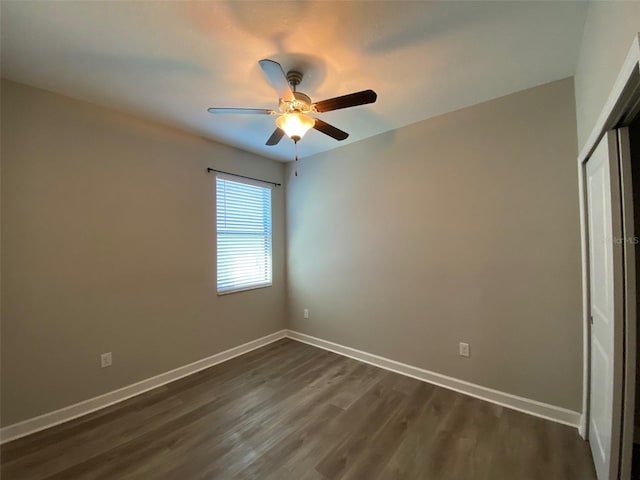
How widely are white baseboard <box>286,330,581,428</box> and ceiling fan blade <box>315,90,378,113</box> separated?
250cm

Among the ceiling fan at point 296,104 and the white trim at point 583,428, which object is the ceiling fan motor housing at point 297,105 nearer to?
the ceiling fan at point 296,104

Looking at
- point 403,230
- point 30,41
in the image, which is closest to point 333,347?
point 403,230

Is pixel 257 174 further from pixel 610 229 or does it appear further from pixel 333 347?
pixel 610 229

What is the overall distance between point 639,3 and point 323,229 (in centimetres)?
289

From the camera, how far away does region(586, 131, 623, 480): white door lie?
1290 millimetres

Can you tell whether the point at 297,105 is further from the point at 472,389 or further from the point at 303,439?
the point at 472,389

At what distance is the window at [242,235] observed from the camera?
10.6ft

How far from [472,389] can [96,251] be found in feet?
11.5

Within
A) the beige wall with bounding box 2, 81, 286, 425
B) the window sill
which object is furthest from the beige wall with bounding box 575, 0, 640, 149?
the window sill

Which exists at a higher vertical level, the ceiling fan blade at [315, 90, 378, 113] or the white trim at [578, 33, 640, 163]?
the ceiling fan blade at [315, 90, 378, 113]

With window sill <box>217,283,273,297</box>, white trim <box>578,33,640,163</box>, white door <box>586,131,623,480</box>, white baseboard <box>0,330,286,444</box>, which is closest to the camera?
white trim <box>578,33,640,163</box>

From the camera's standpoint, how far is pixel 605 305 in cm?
147

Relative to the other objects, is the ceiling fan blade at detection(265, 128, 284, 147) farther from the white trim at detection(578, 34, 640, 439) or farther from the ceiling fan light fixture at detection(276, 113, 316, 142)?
the white trim at detection(578, 34, 640, 439)

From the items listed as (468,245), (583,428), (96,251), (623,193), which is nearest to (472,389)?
(583,428)
